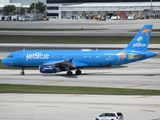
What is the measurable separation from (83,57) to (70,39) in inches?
1825

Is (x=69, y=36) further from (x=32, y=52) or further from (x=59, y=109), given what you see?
(x=59, y=109)

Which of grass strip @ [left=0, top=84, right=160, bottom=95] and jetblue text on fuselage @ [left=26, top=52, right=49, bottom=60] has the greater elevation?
jetblue text on fuselage @ [left=26, top=52, right=49, bottom=60]

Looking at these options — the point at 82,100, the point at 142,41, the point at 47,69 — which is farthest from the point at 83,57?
the point at 82,100

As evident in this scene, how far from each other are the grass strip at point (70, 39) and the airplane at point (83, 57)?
37.8m

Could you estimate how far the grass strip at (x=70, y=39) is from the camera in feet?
355

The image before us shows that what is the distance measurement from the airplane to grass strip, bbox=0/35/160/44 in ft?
124

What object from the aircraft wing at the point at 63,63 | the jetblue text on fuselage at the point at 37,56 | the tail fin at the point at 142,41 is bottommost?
the aircraft wing at the point at 63,63

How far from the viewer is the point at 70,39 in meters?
114

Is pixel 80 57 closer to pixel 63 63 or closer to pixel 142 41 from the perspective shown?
pixel 63 63

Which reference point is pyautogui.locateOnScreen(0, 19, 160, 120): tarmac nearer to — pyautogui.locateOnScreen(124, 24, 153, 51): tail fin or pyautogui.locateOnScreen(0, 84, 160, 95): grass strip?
pyautogui.locateOnScreen(0, 84, 160, 95): grass strip

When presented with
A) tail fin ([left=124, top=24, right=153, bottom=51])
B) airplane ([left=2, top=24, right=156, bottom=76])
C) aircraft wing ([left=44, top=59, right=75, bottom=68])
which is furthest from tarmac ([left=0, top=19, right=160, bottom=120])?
tail fin ([left=124, top=24, right=153, bottom=51])

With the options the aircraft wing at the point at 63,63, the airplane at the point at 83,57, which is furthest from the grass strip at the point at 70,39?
the aircraft wing at the point at 63,63

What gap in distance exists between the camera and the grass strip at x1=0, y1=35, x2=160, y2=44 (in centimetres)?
10831

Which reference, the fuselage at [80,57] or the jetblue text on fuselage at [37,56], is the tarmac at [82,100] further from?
the jetblue text on fuselage at [37,56]
